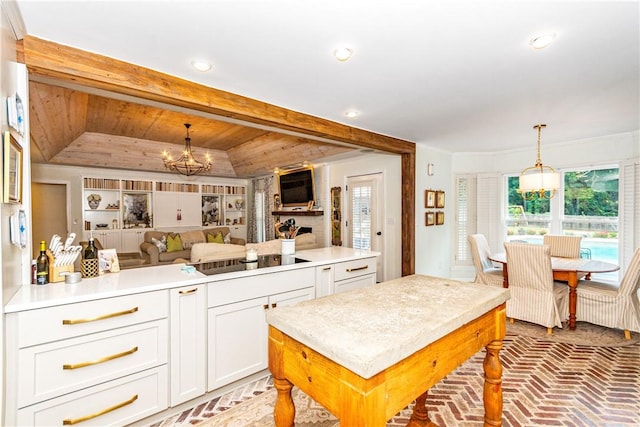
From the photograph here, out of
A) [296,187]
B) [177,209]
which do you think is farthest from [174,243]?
[296,187]

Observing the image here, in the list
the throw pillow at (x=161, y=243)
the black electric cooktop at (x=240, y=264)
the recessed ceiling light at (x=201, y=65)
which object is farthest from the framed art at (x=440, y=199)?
the throw pillow at (x=161, y=243)

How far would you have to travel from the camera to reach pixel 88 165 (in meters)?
6.14

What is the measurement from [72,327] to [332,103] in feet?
8.65

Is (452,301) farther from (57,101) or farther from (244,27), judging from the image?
(57,101)

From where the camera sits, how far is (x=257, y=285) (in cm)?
237

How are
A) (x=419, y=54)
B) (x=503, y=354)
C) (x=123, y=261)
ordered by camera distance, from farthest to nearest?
1. (x=123, y=261)
2. (x=503, y=354)
3. (x=419, y=54)

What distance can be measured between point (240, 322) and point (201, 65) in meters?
1.93

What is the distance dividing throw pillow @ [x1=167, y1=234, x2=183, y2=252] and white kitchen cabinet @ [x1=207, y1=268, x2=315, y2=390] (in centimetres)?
465

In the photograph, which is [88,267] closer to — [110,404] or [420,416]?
[110,404]

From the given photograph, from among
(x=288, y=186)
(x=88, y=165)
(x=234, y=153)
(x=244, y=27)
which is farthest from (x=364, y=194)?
(x=88, y=165)

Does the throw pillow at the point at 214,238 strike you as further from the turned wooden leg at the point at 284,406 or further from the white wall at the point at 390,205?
the turned wooden leg at the point at 284,406

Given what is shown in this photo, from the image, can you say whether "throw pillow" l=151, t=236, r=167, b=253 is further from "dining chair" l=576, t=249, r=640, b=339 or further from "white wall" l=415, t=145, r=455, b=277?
"dining chair" l=576, t=249, r=640, b=339

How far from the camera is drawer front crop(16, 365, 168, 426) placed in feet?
5.15

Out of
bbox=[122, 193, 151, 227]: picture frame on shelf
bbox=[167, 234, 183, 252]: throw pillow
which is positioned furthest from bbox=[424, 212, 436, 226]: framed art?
bbox=[122, 193, 151, 227]: picture frame on shelf
